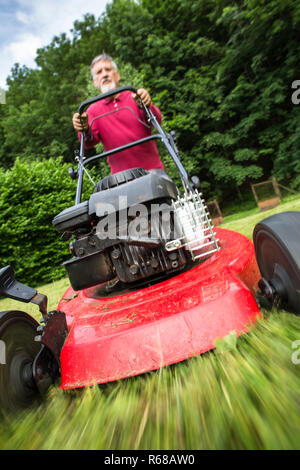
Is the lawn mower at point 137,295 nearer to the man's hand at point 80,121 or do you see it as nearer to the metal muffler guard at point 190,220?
the metal muffler guard at point 190,220

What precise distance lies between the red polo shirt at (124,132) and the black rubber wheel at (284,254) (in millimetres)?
1311

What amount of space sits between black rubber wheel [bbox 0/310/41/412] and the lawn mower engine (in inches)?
14.2

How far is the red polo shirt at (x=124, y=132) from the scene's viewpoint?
235cm

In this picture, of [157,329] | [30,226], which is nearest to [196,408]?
[157,329]

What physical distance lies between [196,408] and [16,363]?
0.71 m

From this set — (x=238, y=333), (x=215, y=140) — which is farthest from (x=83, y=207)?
(x=215, y=140)

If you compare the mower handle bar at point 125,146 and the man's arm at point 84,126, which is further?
the man's arm at point 84,126

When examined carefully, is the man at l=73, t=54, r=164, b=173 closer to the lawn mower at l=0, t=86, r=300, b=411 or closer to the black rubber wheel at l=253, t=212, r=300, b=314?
the lawn mower at l=0, t=86, r=300, b=411

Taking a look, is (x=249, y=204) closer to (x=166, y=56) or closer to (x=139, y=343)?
(x=166, y=56)

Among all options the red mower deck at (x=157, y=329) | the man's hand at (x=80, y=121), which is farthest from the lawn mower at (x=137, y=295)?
the man's hand at (x=80, y=121)

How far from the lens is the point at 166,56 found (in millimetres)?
13062

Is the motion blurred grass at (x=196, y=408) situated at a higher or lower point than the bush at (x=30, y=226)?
lower

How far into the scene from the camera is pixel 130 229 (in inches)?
54.5

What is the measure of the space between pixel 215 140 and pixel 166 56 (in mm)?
4345
